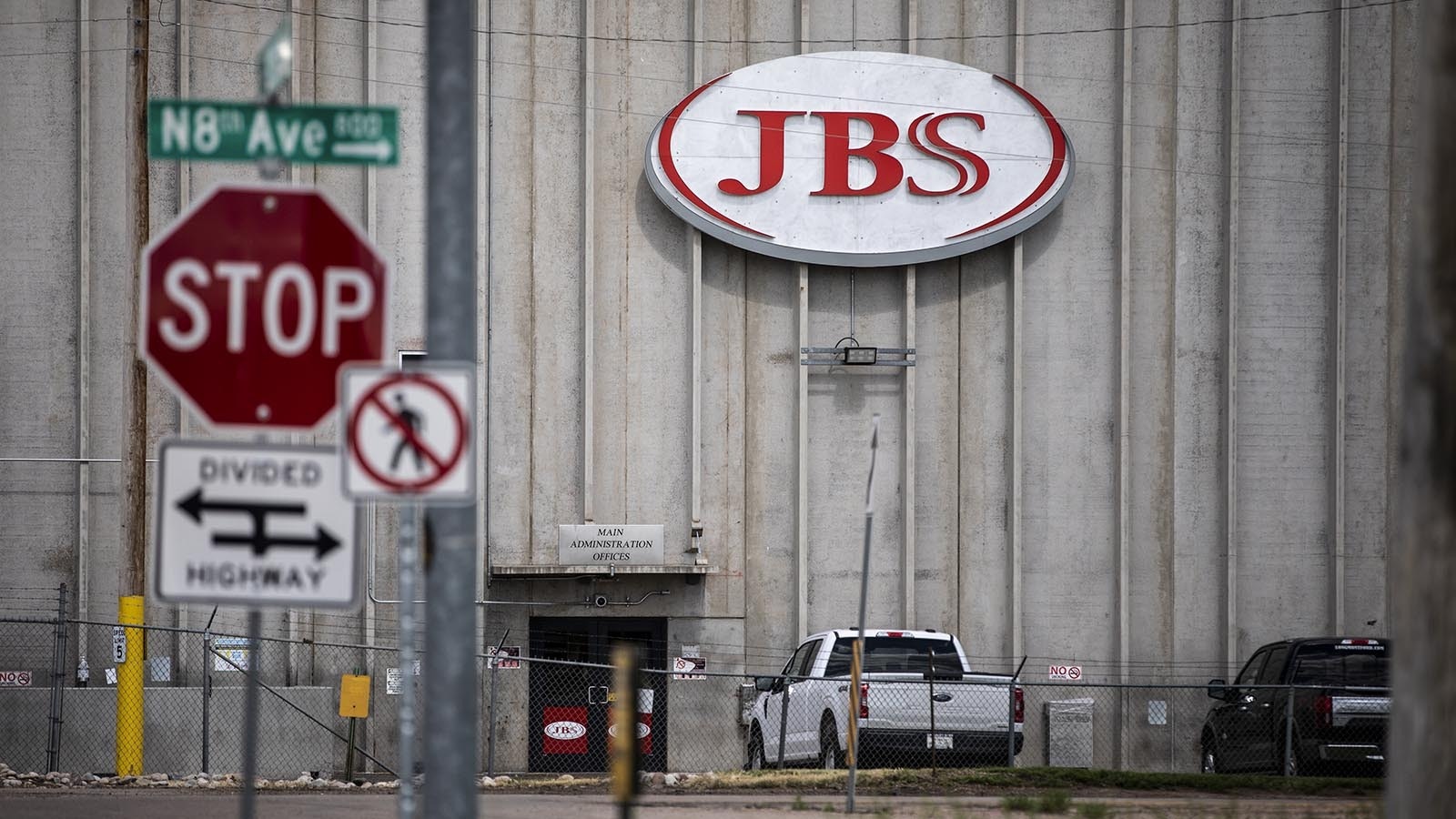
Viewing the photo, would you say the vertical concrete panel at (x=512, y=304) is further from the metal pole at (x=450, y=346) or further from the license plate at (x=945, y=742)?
the metal pole at (x=450, y=346)

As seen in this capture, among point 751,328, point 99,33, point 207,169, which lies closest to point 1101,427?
point 751,328

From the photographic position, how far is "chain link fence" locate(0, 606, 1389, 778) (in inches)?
700

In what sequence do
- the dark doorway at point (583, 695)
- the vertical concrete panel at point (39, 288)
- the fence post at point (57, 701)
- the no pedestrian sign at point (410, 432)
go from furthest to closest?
the dark doorway at point (583, 695)
the vertical concrete panel at point (39, 288)
the fence post at point (57, 701)
the no pedestrian sign at point (410, 432)

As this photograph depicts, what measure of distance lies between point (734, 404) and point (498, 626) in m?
4.93

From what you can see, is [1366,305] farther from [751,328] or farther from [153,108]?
[153,108]

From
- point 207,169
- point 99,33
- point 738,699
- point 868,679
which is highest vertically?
point 99,33

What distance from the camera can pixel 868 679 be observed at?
17375mm

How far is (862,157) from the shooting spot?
25.4m

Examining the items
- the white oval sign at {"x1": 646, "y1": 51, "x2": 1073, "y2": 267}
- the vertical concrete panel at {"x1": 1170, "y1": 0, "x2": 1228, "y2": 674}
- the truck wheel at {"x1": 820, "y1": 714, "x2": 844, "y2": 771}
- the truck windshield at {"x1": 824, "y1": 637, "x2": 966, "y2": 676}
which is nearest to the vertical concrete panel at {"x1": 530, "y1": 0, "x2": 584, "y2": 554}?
the white oval sign at {"x1": 646, "y1": 51, "x2": 1073, "y2": 267}

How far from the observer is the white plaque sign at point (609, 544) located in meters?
24.3

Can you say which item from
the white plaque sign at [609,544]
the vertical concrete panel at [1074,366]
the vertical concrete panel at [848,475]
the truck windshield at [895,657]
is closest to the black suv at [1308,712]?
the truck windshield at [895,657]

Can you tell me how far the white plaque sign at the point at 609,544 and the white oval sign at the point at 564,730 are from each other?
2399 millimetres

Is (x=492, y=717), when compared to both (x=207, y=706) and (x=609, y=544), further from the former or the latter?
(x=207, y=706)

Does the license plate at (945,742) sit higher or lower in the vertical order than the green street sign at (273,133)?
lower
